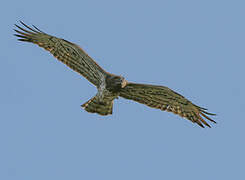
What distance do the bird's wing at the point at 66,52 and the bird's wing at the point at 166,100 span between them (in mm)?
1081

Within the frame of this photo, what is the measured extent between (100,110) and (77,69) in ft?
4.80

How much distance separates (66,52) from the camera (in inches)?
682

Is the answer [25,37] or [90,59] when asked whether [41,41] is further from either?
[90,59]

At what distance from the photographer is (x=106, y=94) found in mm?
17047

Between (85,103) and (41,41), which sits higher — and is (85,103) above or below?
below

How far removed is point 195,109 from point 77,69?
3.95m

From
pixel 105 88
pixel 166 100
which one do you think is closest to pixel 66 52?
pixel 105 88

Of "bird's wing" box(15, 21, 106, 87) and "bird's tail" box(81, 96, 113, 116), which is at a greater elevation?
"bird's wing" box(15, 21, 106, 87)

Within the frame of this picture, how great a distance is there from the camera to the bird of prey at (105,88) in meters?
17.0

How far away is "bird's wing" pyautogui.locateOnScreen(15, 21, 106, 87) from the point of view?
17094 mm

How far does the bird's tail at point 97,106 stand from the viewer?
17250 mm

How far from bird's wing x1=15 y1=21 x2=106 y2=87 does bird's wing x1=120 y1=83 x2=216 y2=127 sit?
3.55 ft

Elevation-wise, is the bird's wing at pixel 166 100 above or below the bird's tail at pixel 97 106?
above

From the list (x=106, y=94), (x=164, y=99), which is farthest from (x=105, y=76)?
(x=164, y=99)
